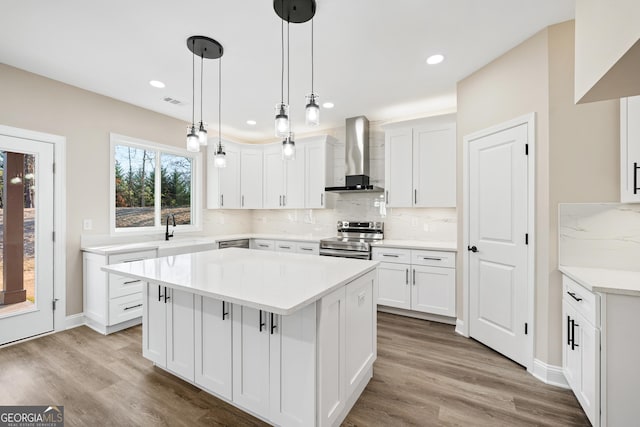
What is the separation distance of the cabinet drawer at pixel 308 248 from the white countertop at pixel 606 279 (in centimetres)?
280

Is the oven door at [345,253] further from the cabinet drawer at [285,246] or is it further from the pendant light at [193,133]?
the pendant light at [193,133]

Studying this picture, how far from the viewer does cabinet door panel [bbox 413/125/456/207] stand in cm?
348

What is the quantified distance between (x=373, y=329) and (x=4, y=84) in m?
4.13

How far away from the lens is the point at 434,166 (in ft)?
11.8

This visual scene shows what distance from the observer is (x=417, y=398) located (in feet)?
6.48

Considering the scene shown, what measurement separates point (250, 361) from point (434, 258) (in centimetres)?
246

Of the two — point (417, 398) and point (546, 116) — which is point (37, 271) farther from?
point (546, 116)

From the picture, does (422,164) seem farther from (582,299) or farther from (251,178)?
(251,178)

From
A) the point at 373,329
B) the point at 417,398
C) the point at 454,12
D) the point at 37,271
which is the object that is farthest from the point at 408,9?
the point at 37,271

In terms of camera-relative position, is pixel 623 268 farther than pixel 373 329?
No

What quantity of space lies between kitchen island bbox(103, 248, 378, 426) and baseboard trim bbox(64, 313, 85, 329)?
166 cm

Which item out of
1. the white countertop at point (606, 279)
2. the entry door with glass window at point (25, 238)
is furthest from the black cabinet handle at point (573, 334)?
the entry door with glass window at point (25, 238)

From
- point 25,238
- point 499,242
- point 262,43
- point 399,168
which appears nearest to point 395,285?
point 499,242

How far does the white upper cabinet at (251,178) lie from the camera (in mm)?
4966
